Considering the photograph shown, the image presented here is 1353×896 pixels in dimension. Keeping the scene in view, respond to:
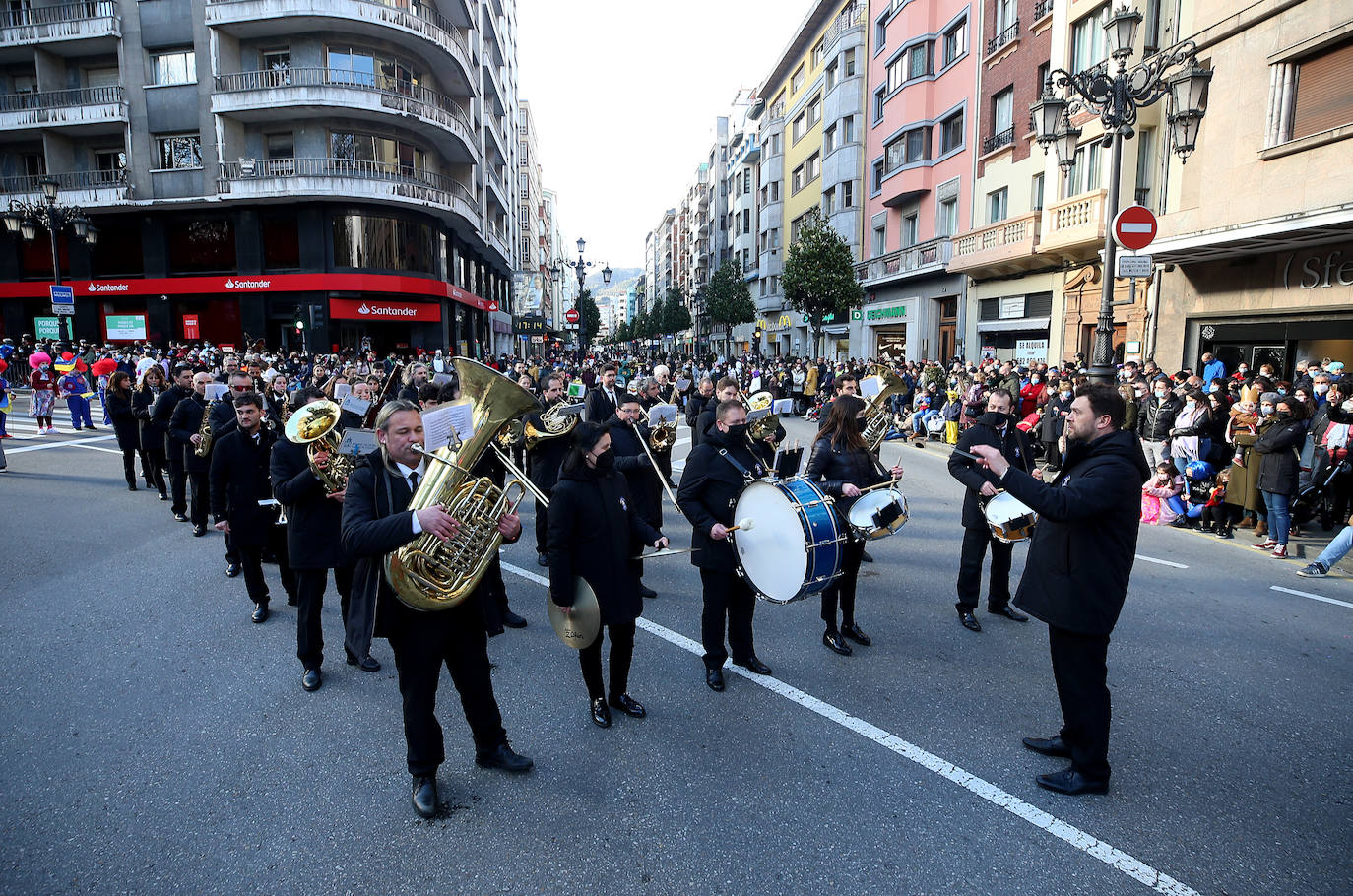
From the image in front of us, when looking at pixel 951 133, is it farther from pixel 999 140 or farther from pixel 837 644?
pixel 837 644

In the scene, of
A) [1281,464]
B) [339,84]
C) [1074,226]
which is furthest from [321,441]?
[339,84]

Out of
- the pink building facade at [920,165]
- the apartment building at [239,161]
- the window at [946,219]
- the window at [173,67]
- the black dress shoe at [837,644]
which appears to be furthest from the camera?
the window at [173,67]

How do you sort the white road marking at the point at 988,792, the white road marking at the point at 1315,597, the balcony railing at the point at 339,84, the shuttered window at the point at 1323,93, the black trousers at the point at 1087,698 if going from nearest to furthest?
1. the white road marking at the point at 988,792
2. the black trousers at the point at 1087,698
3. the white road marking at the point at 1315,597
4. the shuttered window at the point at 1323,93
5. the balcony railing at the point at 339,84

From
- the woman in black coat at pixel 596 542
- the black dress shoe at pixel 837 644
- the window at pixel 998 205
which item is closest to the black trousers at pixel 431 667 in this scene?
the woman in black coat at pixel 596 542

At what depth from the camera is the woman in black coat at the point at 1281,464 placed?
799 centimetres

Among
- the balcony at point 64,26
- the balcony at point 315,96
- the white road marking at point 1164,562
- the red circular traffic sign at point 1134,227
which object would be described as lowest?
the white road marking at point 1164,562

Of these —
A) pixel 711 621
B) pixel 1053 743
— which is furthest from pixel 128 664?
pixel 1053 743

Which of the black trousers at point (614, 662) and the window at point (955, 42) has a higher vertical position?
the window at point (955, 42)

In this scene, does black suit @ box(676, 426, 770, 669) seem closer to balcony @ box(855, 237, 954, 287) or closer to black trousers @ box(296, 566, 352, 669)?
black trousers @ box(296, 566, 352, 669)

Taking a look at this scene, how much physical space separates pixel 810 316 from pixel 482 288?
24.5 metres

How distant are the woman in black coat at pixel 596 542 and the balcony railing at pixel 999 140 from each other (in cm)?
2445

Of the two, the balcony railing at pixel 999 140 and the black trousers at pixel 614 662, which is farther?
the balcony railing at pixel 999 140

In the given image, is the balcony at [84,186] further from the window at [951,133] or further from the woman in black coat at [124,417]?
the window at [951,133]

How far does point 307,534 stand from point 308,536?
0.02 meters
